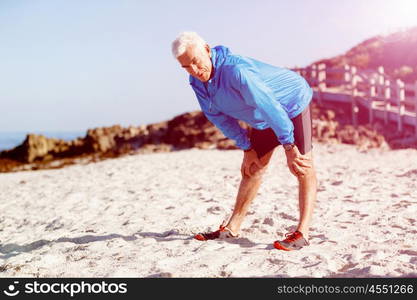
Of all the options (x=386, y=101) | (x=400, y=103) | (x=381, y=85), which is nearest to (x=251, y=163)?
(x=400, y=103)

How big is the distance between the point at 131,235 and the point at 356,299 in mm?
2684

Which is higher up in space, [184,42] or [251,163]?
[184,42]

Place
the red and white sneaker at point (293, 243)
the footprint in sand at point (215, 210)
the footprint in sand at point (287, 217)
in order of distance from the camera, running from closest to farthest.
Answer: the red and white sneaker at point (293, 243) → the footprint in sand at point (287, 217) → the footprint in sand at point (215, 210)

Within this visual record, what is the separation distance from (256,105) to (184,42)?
68 cm

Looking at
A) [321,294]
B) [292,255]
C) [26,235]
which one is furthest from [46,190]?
[321,294]

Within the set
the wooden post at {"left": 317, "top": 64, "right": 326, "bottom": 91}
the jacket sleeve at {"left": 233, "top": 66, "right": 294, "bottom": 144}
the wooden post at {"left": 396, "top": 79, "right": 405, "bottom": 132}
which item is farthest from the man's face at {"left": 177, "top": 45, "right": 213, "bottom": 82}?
the wooden post at {"left": 317, "top": 64, "right": 326, "bottom": 91}

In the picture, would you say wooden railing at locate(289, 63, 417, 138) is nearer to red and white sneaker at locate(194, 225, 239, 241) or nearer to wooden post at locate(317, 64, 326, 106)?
wooden post at locate(317, 64, 326, 106)

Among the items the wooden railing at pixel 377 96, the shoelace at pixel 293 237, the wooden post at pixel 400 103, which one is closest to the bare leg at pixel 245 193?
the shoelace at pixel 293 237

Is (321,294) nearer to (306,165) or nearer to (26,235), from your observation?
(306,165)

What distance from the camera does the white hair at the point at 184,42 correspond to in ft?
12.1

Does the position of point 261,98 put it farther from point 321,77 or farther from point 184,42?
point 321,77

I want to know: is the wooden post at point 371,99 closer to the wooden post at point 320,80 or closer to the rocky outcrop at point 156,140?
the rocky outcrop at point 156,140

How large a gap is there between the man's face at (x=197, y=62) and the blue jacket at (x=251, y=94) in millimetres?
58

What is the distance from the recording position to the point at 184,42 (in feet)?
12.1
